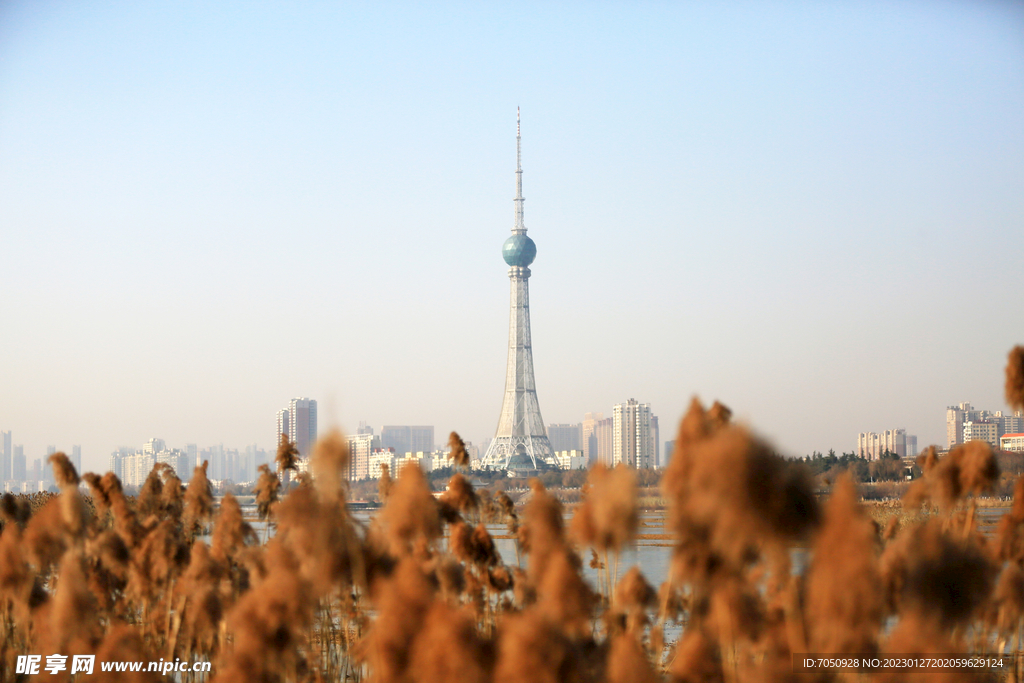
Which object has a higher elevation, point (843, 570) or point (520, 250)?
point (520, 250)

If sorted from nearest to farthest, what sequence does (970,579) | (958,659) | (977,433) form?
(958,659)
(970,579)
(977,433)

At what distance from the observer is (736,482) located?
320cm

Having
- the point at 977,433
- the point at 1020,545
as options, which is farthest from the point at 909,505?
the point at 977,433

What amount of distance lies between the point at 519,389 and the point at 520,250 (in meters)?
21.1

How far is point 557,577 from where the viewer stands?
508 centimetres

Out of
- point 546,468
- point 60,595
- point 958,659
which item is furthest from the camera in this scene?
point 546,468

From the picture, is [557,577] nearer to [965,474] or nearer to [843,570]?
[843,570]

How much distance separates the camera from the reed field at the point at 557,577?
3525 millimetres

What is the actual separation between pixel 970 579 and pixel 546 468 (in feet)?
464

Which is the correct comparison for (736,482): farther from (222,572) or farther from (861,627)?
(222,572)

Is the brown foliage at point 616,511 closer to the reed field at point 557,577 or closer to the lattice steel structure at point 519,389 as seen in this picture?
the reed field at point 557,577

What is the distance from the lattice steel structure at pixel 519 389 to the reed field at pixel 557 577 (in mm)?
135995

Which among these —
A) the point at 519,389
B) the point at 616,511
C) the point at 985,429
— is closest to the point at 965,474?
the point at 616,511

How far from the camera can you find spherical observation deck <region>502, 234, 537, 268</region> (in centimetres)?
15062
